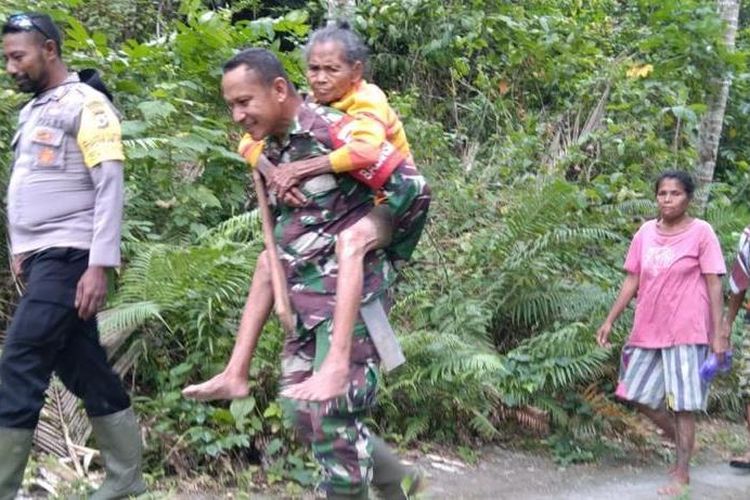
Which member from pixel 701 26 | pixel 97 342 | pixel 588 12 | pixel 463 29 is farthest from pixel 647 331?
pixel 588 12

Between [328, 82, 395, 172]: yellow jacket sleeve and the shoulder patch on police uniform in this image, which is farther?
the shoulder patch on police uniform

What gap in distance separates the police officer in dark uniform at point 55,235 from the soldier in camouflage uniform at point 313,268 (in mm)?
778

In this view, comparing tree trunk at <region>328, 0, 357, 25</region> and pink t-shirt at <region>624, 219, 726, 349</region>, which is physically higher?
tree trunk at <region>328, 0, 357, 25</region>

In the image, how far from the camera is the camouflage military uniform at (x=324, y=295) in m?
3.28

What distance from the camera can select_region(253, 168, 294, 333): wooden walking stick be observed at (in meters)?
3.40

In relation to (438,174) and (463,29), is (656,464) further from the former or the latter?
(463,29)

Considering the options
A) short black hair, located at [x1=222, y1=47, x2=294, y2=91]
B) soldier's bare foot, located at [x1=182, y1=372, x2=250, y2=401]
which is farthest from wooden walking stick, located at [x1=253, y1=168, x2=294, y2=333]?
short black hair, located at [x1=222, y1=47, x2=294, y2=91]

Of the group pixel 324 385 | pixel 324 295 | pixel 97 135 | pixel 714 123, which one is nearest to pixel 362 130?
pixel 324 295

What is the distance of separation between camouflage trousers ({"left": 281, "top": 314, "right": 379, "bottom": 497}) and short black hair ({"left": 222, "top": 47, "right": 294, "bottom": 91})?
2.77 ft

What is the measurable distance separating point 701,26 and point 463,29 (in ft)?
7.32

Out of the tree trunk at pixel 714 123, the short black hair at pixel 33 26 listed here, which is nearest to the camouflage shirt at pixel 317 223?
the short black hair at pixel 33 26

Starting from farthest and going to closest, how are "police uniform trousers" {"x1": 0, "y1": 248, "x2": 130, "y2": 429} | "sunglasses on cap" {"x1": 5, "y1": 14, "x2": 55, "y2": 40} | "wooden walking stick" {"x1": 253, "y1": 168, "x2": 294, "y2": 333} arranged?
"sunglasses on cap" {"x1": 5, "y1": 14, "x2": 55, "y2": 40}, "police uniform trousers" {"x1": 0, "y1": 248, "x2": 130, "y2": 429}, "wooden walking stick" {"x1": 253, "y1": 168, "x2": 294, "y2": 333}

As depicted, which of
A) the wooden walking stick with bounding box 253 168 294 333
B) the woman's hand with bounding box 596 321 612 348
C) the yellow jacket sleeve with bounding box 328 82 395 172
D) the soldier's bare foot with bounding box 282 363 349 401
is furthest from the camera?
the woman's hand with bounding box 596 321 612 348

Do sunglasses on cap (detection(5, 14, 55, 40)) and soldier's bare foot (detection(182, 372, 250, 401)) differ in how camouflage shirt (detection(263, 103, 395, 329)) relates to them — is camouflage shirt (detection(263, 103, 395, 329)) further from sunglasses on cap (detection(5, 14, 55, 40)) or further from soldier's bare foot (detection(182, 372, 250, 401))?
sunglasses on cap (detection(5, 14, 55, 40))
